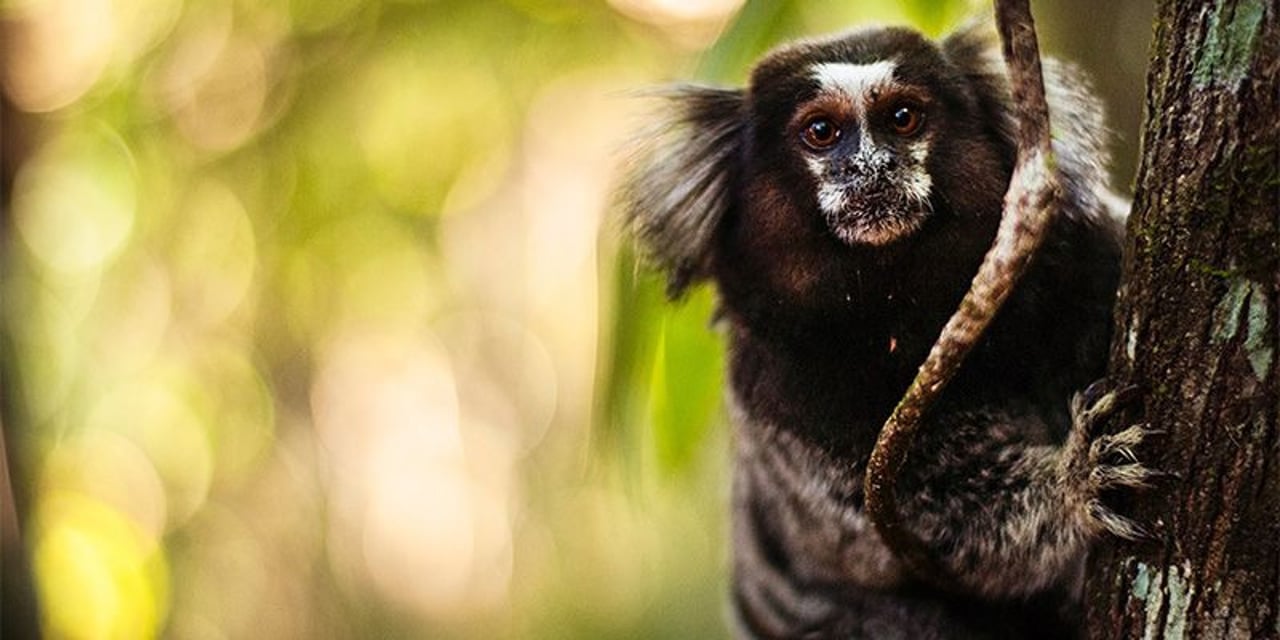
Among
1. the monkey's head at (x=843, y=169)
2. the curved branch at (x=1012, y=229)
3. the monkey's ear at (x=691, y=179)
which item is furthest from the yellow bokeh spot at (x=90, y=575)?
the curved branch at (x=1012, y=229)

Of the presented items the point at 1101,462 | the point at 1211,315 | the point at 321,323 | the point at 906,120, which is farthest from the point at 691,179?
the point at 321,323

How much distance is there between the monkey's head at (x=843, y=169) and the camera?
A: 2.31 metres

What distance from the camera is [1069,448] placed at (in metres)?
2.00

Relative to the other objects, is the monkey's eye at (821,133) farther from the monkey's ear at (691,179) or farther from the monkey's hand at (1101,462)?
the monkey's hand at (1101,462)

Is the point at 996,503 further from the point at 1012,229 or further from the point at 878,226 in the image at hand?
the point at 1012,229

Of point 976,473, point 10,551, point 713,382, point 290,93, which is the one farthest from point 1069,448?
point 290,93

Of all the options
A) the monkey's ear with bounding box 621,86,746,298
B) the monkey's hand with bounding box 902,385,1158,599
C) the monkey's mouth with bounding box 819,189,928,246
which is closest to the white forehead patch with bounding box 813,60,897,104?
the monkey's mouth with bounding box 819,189,928,246

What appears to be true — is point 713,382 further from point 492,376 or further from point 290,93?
point 492,376

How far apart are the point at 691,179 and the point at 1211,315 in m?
1.26

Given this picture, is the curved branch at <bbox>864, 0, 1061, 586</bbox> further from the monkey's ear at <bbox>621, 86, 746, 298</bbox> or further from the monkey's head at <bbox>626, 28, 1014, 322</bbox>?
the monkey's ear at <bbox>621, 86, 746, 298</bbox>

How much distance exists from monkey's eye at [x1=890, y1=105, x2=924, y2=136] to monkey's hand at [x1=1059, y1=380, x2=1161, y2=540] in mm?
595

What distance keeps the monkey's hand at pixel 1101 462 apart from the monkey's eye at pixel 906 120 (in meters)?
0.59

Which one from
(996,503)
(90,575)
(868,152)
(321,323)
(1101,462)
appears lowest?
(90,575)

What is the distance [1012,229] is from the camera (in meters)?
1.66
